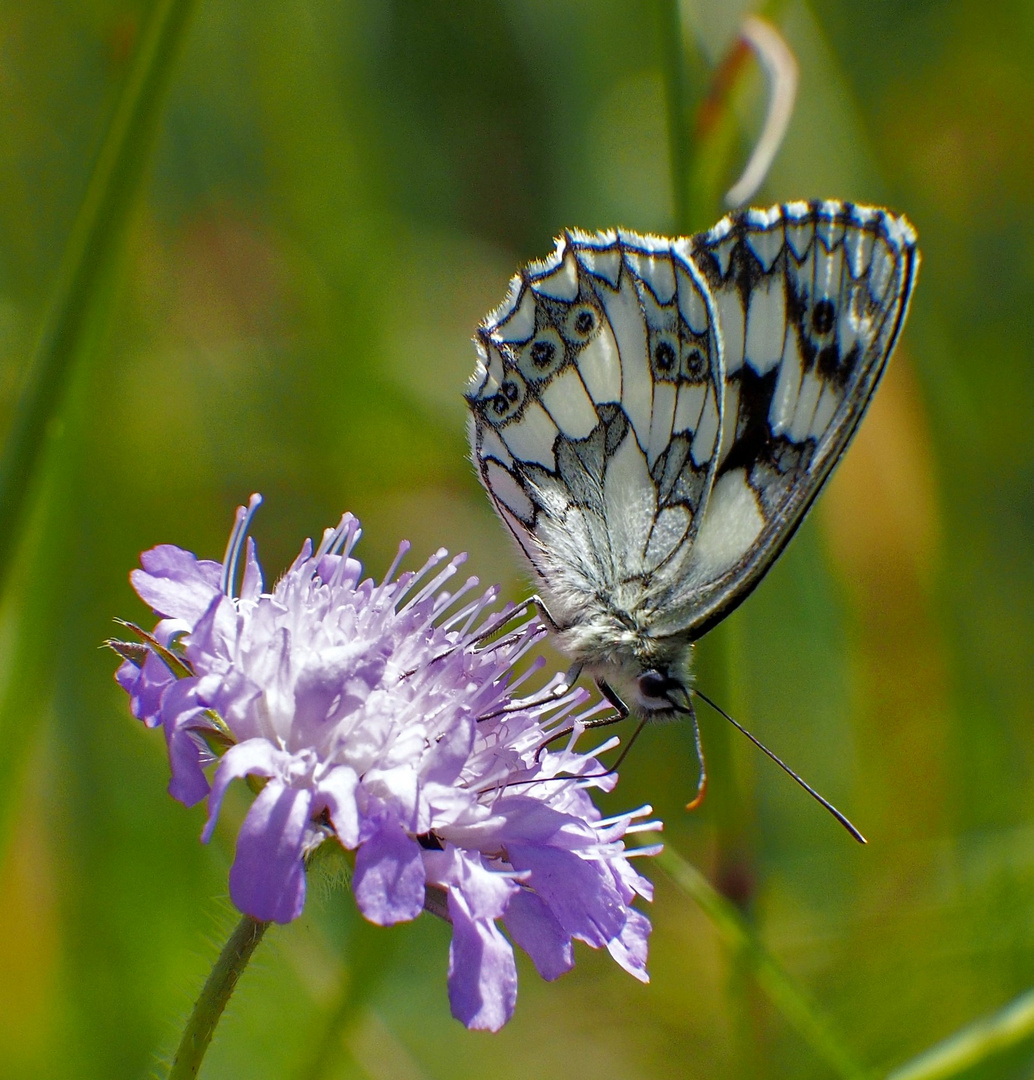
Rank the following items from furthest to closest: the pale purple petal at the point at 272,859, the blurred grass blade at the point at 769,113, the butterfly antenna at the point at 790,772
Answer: the blurred grass blade at the point at 769,113 < the butterfly antenna at the point at 790,772 < the pale purple petal at the point at 272,859

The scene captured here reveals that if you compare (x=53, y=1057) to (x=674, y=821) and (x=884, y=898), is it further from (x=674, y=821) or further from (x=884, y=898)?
(x=884, y=898)

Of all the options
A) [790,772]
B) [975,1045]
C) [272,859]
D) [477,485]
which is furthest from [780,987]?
[477,485]

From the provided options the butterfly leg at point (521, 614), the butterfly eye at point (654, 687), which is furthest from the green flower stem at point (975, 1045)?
the butterfly leg at point (521, 614)

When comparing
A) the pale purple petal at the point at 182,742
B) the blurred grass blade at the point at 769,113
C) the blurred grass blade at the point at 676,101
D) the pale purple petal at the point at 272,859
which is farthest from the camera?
the blurred grass blade at the point at 769,113

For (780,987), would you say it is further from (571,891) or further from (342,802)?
(342,802)

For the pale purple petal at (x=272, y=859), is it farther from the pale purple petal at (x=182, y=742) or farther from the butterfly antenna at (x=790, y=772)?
the butterfly antenna at (x=790, y=772)

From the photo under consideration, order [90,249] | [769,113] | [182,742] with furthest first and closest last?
[769,113], [90,249], [182,742]
